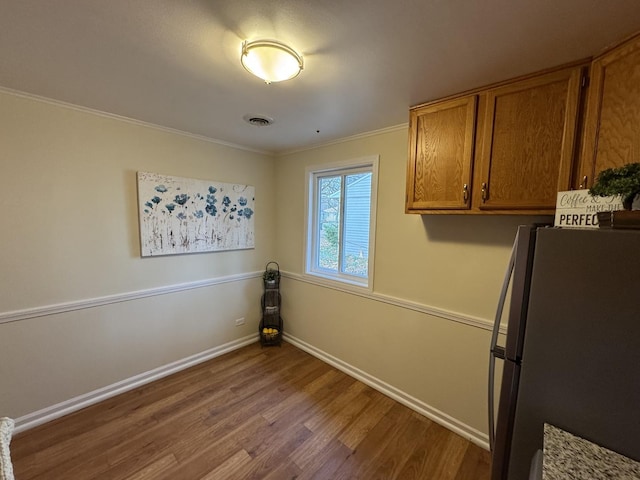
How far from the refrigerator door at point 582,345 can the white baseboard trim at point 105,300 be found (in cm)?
265

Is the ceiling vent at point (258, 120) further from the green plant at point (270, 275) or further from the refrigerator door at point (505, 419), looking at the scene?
the refrigerator door at point (505, 419)

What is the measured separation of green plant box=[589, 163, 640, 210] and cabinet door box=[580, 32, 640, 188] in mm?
301

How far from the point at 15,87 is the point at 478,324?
3.42 m

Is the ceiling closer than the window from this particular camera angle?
Yes

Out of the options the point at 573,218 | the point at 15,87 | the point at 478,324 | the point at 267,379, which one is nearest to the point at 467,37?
the point at 573,218

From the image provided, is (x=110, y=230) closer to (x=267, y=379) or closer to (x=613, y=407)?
(x=267, y=379)

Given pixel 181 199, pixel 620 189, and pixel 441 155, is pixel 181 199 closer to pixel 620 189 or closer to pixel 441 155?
pixel 441 155

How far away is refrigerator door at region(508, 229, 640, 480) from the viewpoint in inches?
27.5

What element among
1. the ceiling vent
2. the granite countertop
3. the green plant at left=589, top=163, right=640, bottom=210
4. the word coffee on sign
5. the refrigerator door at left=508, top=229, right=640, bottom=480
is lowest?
the granite countertop

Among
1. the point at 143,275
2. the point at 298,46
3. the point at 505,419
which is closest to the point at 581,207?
the point at 505,419

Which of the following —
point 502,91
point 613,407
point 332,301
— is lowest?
point 332,301

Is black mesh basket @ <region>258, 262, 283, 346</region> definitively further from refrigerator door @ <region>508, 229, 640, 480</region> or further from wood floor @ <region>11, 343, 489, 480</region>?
refrigerator door @ <region>508, 229, 640, 480</region>

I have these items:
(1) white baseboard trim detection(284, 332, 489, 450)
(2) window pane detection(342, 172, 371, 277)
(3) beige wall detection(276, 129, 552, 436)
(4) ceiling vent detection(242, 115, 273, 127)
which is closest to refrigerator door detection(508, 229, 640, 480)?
(3) beige wall detection(276, 129, 552, 436)

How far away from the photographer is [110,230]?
6.97 ft
